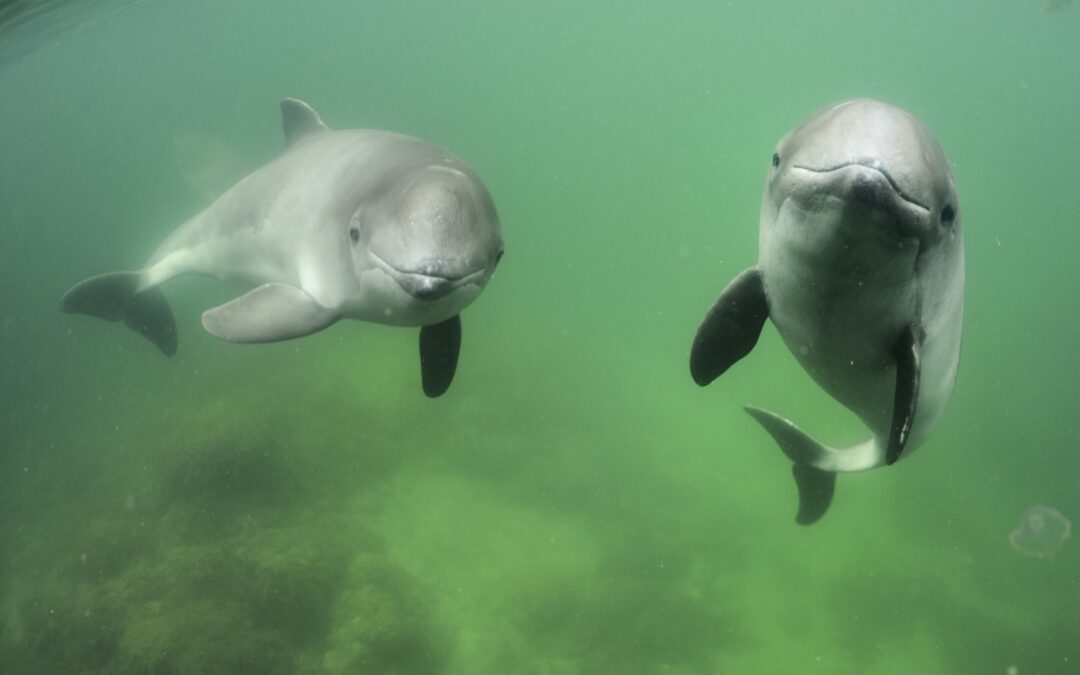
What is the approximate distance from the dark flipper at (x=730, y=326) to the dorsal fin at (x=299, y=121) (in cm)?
489

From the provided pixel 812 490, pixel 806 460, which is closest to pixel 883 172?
pixel 806 460

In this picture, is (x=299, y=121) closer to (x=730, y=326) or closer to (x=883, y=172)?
(x=730, y=326)

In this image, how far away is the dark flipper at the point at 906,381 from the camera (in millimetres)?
3611

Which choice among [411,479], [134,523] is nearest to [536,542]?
[411,479]

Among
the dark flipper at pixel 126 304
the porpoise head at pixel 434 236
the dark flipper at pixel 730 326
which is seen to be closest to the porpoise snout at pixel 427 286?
the porpoise head at pixel 434 236

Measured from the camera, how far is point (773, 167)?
138 inches

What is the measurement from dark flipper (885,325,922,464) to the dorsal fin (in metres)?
5.97

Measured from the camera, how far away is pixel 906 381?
12.0 ft

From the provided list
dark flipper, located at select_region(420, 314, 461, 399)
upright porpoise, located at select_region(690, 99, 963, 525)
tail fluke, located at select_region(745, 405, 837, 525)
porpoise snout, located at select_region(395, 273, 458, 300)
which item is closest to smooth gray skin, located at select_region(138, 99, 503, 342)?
porpoise snout, located at select_region(395, 273, 458, 300)

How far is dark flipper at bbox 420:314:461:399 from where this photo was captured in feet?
18.4

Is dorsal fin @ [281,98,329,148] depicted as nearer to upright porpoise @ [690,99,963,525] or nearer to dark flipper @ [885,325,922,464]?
upright porpoise @ [690,99,963,525]

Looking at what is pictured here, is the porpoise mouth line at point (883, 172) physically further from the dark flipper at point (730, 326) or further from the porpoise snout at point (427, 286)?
the porpoise snout at point (427, 286)

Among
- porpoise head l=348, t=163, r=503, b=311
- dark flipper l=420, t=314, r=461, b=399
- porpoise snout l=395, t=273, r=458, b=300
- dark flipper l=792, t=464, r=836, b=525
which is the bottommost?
dark flipper l=792, t=464, r=836, b=525

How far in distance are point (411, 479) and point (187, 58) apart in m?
103
